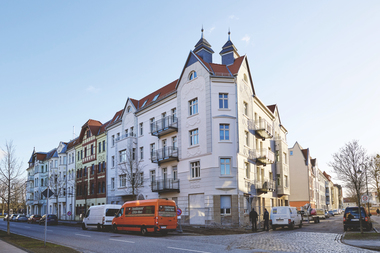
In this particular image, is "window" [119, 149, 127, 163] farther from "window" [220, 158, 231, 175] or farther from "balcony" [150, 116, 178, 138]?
"window" [220, 158, 231, 175]

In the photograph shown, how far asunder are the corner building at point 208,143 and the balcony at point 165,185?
10cm

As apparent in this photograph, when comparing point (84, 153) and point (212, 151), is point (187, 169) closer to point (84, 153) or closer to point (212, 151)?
point (212, 151)

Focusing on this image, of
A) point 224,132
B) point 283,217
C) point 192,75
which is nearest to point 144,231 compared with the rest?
point 283,217

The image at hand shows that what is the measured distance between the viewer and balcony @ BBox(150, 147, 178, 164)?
3356 centimetres

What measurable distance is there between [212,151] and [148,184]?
35.5 feet

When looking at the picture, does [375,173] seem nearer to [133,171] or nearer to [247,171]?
[247,171]

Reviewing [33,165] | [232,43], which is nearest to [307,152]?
[232,43]

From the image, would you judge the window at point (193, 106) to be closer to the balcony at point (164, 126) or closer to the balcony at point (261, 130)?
the balcony at point (164, 126)

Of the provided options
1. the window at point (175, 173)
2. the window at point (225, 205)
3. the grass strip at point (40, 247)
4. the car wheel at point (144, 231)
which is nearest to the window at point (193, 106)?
the window at point (175, 173)

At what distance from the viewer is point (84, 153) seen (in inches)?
2260

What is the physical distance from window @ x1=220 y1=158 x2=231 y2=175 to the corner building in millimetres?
87

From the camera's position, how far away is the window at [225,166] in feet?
98.2

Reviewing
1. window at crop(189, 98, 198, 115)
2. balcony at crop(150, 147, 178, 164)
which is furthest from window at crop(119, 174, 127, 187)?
window at crop(189, 98, 198, 115)

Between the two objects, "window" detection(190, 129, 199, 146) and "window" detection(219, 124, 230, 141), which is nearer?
"window" detection(219, 124, 230, 141)
